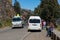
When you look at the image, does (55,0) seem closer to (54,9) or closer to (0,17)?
(54,9)

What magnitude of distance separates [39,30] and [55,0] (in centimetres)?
2672

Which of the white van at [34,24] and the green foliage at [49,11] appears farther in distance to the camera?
the green foliage at [49,11]

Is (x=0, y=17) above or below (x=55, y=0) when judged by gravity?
below

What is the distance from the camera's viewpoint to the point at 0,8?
66.4 m

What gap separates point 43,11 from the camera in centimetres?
6059

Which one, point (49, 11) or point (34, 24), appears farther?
point (49, 11)

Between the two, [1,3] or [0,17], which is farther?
[1,3]

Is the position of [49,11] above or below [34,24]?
above

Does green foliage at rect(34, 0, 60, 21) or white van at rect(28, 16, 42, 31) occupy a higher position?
green foliage at rect(34, 0, 60, 21)

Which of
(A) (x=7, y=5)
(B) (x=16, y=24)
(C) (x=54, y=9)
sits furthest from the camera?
(A) (x=7, y=5)

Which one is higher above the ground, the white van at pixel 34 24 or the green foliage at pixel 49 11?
the green foliage at pixel 49 11

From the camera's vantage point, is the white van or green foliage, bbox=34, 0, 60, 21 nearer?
the white van

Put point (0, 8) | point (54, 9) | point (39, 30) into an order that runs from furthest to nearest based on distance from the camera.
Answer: point (0, 8)
point (54, 9)
point (39, 30)

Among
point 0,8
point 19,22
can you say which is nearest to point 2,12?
point 0,8
